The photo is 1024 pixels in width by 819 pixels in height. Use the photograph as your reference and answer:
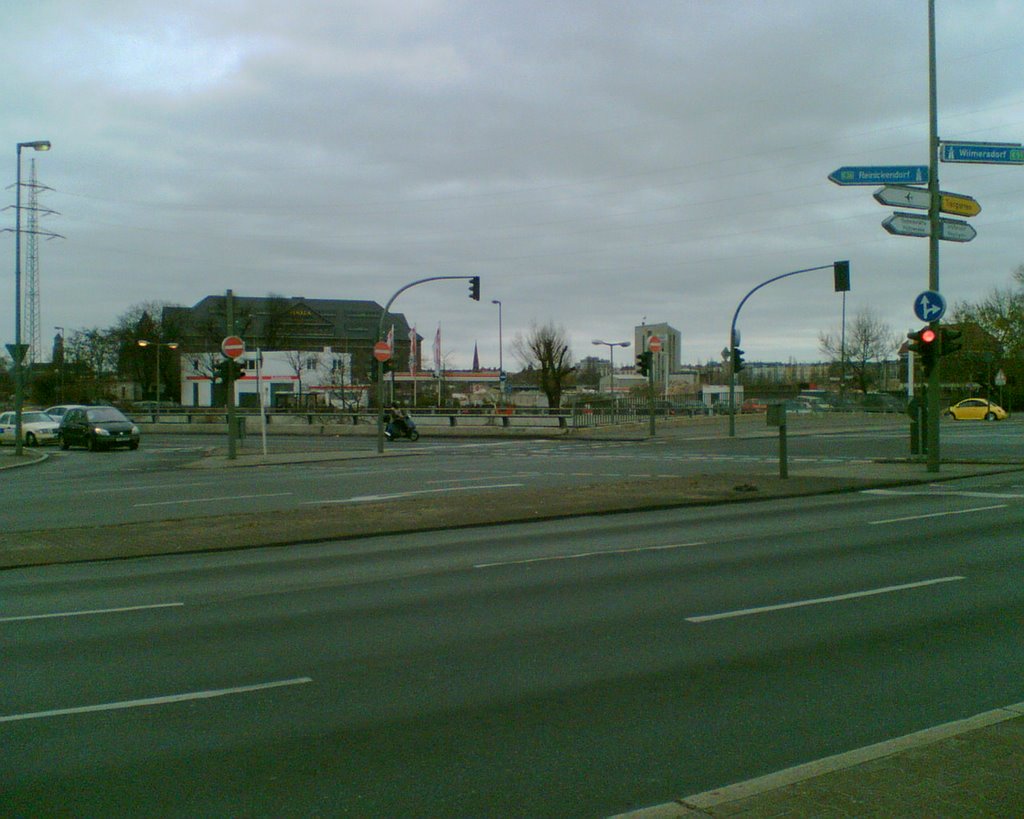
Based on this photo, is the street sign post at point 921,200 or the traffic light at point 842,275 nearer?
the street sign post at point 921,200

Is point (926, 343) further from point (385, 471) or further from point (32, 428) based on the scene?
point (32, 428)

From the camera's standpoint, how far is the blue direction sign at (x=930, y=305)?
68.1 feet

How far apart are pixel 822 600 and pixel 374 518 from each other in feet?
27.3

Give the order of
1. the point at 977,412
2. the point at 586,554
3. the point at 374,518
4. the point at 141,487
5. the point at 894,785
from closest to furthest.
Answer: the point at 894,785, the point at 586,554, the point at 374,518, the point at 141,487, the point at 977,412

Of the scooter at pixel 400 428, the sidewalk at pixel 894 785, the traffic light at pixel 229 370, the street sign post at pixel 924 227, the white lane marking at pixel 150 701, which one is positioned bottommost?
the white lane marking at pixel 150 701

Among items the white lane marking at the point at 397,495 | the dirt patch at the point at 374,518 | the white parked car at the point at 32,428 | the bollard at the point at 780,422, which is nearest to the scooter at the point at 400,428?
the white parked car at the point at 32,428

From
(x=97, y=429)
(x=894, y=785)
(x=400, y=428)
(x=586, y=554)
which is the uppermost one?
(x=97, y=429)

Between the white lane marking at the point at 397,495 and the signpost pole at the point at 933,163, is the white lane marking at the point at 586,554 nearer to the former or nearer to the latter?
the white lane marking at the point at 397,495

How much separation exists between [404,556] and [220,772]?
7188 mm

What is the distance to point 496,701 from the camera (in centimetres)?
581

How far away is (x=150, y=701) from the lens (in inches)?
232

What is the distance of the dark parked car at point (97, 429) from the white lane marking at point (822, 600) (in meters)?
36.7

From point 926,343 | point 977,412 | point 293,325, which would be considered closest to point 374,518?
point 926,343

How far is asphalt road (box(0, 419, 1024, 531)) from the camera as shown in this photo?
18.3m
